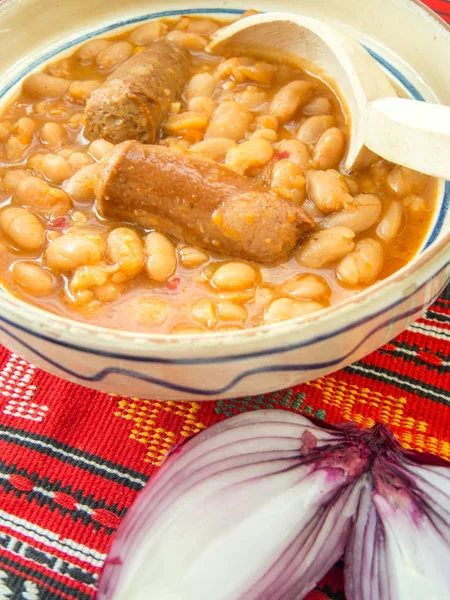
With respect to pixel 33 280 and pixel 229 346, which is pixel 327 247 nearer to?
pixel 229 346

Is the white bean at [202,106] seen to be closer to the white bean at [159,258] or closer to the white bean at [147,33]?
the white bean at [147,33]

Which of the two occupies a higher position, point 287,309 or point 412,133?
point 412,133

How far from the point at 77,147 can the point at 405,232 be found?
4.44 ft

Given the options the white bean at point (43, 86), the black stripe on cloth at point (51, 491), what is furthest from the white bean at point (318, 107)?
the black stripe on cloth at point (51, 491)

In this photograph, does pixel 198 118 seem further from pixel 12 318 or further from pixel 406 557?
pixel 406 557

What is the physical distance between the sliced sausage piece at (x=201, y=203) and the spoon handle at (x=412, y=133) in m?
0.37

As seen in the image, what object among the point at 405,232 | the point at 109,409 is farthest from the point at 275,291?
the point at 109,409

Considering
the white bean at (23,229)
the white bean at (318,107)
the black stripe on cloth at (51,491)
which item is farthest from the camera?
the white bean at (318,107)

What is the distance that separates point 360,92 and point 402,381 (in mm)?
1083

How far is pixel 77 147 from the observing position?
2.66m

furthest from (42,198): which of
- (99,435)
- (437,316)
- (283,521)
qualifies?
(437,316)

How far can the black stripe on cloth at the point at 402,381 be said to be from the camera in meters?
2.23

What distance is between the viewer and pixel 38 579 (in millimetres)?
1822

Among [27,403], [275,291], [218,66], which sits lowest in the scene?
[27,403]
